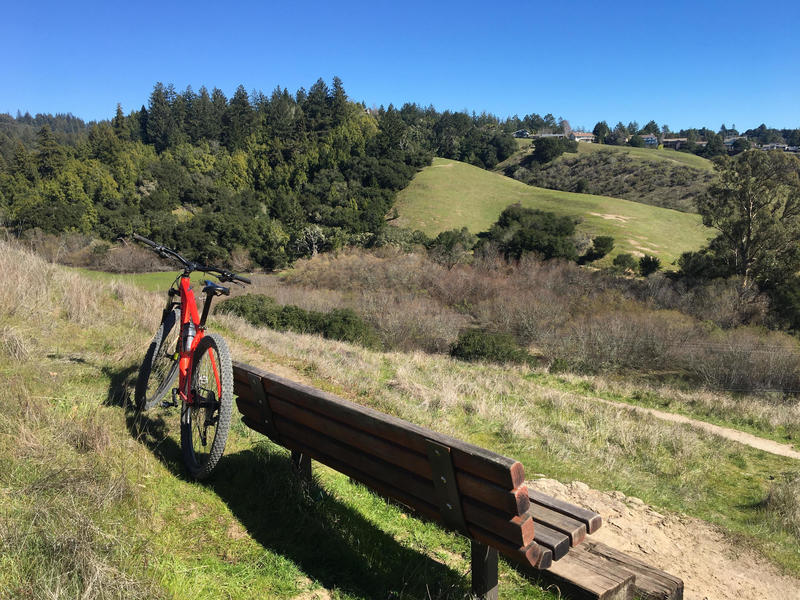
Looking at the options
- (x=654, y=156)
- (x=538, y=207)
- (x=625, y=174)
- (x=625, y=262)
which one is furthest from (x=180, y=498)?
(x=654, y=156)

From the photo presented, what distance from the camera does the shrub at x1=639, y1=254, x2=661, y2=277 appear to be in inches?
1485

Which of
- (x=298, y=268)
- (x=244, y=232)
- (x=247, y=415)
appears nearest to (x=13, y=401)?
(x=247, y=415)

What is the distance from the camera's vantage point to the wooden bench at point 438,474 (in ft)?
6.95

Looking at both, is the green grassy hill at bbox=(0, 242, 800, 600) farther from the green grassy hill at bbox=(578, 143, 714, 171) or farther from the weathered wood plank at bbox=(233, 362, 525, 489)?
the green grassy hill at bbox=(578, 143, 714, 171)

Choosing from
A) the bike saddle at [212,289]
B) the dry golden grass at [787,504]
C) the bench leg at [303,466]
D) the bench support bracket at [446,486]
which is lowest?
the dry golden grass at [787,504]

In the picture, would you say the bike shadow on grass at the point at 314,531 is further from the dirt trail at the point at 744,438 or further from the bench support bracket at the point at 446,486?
the dirt trail at the point at 744,438

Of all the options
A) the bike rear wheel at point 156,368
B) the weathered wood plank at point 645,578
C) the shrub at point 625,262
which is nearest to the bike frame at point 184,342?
the bike rear wheel at point 156,368

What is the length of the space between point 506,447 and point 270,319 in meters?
16.0

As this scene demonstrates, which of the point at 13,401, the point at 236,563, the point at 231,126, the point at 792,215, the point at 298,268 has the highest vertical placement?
the point at 231,126

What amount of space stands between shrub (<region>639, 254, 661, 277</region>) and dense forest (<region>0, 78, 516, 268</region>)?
75.9ft

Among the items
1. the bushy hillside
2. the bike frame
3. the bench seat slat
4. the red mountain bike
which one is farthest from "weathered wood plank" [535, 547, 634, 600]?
the bushy hillside

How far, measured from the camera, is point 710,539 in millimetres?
4898

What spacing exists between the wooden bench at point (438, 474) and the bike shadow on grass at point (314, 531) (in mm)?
283

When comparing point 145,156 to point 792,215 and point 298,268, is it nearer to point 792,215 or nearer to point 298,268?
point 298,268
